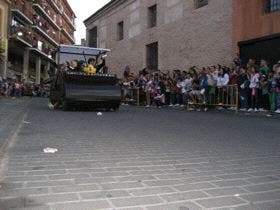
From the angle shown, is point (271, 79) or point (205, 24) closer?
point (271, 79)

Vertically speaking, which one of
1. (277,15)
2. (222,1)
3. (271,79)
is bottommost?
(271,79)

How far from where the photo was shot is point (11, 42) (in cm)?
4488

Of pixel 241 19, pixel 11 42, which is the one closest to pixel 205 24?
pixel 241 19

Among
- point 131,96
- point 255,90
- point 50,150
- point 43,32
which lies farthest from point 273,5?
point 43,32

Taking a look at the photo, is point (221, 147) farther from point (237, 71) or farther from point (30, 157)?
point (237, 71)

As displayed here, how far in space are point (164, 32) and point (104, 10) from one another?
33.5ft

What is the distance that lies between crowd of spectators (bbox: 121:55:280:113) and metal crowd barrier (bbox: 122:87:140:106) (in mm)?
166

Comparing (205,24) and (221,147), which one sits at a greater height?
(205,24)

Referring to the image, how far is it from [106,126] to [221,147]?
11.3 feet

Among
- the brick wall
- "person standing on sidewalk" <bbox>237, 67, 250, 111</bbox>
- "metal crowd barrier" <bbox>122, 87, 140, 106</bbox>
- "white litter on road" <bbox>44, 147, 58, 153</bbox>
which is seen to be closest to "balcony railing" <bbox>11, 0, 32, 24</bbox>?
"metal crowd barrier" <bbox>122, 87, 140, 106</bbox>

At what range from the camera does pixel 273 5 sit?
17.6m

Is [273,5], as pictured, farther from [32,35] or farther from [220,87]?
[32,35]

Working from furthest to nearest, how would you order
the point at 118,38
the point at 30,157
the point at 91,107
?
the point at 118,38
the point at 91,107
the point at 30,157

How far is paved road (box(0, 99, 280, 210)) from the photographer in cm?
358
